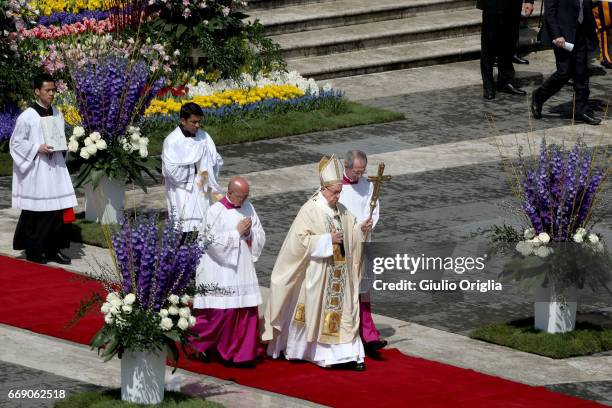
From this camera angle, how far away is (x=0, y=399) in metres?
11.1

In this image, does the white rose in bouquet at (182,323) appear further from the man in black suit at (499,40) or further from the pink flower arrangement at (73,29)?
the man in black suit at (499,40)

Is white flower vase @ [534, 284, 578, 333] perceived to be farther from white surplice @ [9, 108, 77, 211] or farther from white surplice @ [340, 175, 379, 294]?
white surplice @ [9, 108, 77, 211]

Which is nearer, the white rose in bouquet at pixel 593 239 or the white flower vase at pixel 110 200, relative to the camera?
the white rose in bouquet at pixel 593 239

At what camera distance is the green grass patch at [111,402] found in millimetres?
10891

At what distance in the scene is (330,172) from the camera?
41.2 ft

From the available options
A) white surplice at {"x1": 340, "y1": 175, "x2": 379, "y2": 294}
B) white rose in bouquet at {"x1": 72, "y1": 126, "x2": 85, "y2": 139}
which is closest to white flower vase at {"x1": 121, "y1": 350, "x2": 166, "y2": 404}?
white surplice at {"x1": 340, "y1": 175, "x2": 379, "y2": 294}

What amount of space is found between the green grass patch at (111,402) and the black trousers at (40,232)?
3.85m

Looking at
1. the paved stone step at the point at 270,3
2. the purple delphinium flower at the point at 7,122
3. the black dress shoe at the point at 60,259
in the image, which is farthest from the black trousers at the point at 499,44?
the black dress shoe at the point at 60,259

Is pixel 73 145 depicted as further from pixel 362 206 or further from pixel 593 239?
pixel 593 239

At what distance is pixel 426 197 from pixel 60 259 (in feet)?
14.5

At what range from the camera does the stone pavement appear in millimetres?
12344

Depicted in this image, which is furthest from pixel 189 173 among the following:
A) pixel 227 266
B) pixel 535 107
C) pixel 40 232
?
pixel 535 107

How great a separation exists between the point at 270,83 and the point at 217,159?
20.3 feet

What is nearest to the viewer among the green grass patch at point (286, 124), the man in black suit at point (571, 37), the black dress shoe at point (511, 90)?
the green grass patch at point (286, 124)
